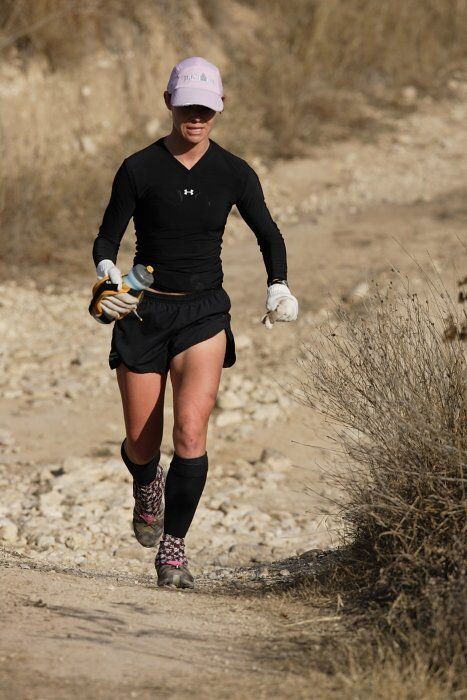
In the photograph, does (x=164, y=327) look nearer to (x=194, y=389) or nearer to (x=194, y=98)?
(x=194, y=389)

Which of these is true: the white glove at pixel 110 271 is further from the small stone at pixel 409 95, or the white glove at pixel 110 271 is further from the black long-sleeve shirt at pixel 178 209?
the small stone at pixel 409 95

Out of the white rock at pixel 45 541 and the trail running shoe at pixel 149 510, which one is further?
the white rock at pixel 45 541

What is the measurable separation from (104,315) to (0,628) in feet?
3.94

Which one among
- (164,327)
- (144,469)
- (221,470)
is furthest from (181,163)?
(221,470)

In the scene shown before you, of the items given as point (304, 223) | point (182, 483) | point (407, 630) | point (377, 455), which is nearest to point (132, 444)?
point (182, 483)

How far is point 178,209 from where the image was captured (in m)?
4.60

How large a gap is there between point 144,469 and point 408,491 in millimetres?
1289

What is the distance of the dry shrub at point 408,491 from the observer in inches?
150

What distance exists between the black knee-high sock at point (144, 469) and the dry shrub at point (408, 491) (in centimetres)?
85

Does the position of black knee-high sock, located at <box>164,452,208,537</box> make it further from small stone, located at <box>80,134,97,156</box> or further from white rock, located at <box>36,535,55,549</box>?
small stone, located at <box>80,134,97,156</box>

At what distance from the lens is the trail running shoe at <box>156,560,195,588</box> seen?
15.4 feet

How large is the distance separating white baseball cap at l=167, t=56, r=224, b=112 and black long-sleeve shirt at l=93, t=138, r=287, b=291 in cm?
20

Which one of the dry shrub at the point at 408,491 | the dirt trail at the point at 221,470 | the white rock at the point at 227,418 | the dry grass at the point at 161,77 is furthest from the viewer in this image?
the dry grass at the point at 161,77

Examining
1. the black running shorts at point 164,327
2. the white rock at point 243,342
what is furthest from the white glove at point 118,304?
the white rock at point 243,342
